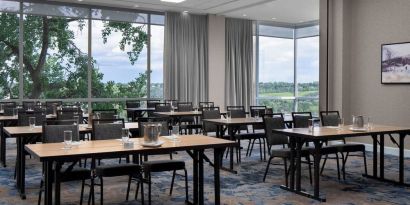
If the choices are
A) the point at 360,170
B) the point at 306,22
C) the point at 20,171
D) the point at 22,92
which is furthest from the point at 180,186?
the point at 306,22

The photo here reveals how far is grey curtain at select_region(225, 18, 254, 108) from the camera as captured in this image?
512 inches

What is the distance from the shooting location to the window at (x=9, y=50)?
1023cm

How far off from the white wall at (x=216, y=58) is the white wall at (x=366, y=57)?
14.3 feet

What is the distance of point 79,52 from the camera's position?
438 inches

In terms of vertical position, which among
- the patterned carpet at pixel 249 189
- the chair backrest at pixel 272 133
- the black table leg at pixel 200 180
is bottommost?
the patterned carpet at pixel 249 189

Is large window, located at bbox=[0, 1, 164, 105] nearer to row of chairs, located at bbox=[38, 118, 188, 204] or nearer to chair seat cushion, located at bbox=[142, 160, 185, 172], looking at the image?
row of chairs, located at bbox=[38, 118, 188, 204]

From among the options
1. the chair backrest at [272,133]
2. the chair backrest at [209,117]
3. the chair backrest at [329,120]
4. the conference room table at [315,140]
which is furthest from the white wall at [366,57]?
the chair backrest at [272,133]

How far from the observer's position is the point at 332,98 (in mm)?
8961

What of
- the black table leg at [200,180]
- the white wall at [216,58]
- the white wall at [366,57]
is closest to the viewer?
the black table leg at [200,180]

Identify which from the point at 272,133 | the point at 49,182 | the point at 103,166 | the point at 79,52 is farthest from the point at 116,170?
the point at 79,52

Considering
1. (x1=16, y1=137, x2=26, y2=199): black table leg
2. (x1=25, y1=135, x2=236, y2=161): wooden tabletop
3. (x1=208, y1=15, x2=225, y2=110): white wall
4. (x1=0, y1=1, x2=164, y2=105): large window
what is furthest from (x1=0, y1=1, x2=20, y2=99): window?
(x1=25, y1=135, x2=236, y2=161): wooden tabletop

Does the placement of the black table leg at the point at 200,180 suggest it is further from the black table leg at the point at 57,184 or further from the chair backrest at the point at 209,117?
the chair backrest at the point at 209,117

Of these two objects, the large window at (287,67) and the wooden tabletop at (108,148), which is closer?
the wooden tabletop at (108,148)

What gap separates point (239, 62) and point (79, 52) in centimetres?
471
